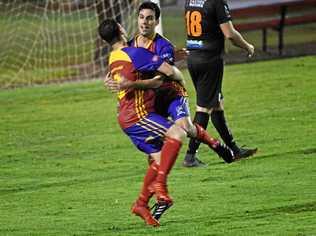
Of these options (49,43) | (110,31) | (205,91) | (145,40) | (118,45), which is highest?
(110,31)

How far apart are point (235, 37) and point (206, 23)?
0.58 meters

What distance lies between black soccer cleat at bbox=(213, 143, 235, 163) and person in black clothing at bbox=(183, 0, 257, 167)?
0.53 meters

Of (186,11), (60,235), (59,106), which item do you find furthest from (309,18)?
(60,235)

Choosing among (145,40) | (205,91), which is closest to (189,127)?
(145,40)

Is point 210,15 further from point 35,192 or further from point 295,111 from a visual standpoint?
point 295,111

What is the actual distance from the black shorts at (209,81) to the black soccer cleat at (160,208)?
3496 mm

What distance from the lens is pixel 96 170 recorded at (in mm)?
13875

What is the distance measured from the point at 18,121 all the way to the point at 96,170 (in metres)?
5.26

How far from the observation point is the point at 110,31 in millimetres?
10117

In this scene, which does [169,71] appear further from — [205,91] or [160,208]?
[205,91]

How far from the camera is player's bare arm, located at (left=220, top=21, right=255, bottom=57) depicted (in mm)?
12730

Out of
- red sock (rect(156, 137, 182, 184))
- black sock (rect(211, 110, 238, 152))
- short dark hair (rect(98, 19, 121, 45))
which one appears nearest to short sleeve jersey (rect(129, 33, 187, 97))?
short dark hair (rect(98, 19, 121, 45))

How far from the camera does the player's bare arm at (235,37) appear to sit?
1273 centimetres

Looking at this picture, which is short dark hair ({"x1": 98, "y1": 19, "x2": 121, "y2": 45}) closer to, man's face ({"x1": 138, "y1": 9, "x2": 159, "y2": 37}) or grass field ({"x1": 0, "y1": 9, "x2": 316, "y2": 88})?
man's face ({"x1": 138, "y1": 9, "x2": 159, "y2": 37})
